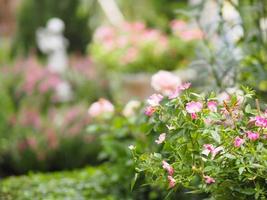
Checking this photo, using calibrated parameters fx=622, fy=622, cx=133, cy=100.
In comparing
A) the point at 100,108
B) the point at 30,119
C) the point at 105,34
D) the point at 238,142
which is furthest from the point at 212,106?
the point at 105,34

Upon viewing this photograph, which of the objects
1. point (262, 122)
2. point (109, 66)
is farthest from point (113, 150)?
point (109, 66)

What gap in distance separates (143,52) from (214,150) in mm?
6445

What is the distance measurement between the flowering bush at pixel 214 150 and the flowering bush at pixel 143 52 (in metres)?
5.99

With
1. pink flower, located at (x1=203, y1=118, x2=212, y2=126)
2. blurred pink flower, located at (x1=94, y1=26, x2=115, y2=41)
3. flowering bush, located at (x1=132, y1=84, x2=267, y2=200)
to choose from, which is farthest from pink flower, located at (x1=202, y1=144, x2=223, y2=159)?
blurred pink flower, located at (x1=94, y1=26, x2=115, y2=41)

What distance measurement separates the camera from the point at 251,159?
7.91 ft

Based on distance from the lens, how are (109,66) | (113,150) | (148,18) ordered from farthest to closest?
(148,18) → (109,66) → (113,150)

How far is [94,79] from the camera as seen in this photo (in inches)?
324

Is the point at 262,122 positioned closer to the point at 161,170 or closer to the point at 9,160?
the point at 161,170

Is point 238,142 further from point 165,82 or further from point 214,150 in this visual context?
point 165,82

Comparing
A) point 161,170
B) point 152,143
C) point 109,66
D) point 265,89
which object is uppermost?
point 109,66

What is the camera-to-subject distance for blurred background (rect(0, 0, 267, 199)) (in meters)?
4.18

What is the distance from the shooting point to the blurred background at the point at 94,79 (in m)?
4.18

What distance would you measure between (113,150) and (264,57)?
4.74ft

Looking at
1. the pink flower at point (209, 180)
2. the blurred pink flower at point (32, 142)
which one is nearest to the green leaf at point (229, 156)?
the pink flower at point (209, 180)
